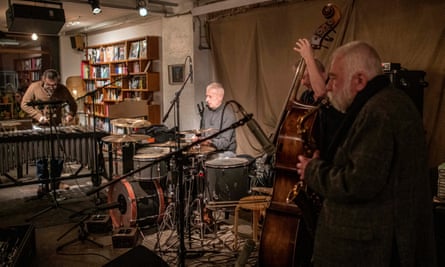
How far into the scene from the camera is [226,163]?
3.69 m

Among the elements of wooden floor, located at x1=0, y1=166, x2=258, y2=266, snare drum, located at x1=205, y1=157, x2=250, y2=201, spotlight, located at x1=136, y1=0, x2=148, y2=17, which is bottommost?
wooden floor, located at x1=0, y1=166, x2=258, y2=266

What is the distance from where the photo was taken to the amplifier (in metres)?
2.82

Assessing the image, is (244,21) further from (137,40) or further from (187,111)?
(137,40)

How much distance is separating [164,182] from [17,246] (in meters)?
1.54

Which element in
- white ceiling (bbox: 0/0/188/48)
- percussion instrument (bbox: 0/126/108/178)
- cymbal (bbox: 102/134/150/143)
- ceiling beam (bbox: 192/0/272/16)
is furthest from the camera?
white ceiling (bbox: 0/0/188/48)

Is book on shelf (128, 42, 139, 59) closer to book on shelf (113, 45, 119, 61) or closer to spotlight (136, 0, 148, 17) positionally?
book on shelf (113, 45, 119, 61)

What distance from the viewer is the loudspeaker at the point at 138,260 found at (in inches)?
90.3

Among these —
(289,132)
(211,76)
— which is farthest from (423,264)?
(211,76)

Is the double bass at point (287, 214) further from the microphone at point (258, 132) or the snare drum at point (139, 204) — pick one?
the snare drum at point (139, 204)

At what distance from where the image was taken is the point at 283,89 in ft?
15.4

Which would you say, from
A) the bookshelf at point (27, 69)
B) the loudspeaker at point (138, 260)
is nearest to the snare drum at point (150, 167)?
the loudspeaker at point (138, 260)

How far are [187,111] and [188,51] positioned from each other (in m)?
0.89

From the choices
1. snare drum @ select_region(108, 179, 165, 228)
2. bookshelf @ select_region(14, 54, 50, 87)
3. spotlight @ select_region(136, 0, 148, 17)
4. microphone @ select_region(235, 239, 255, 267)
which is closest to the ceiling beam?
spotlight @ select_region(136, 0, 148, 17)

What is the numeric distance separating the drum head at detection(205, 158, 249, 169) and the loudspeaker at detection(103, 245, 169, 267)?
1355mm
